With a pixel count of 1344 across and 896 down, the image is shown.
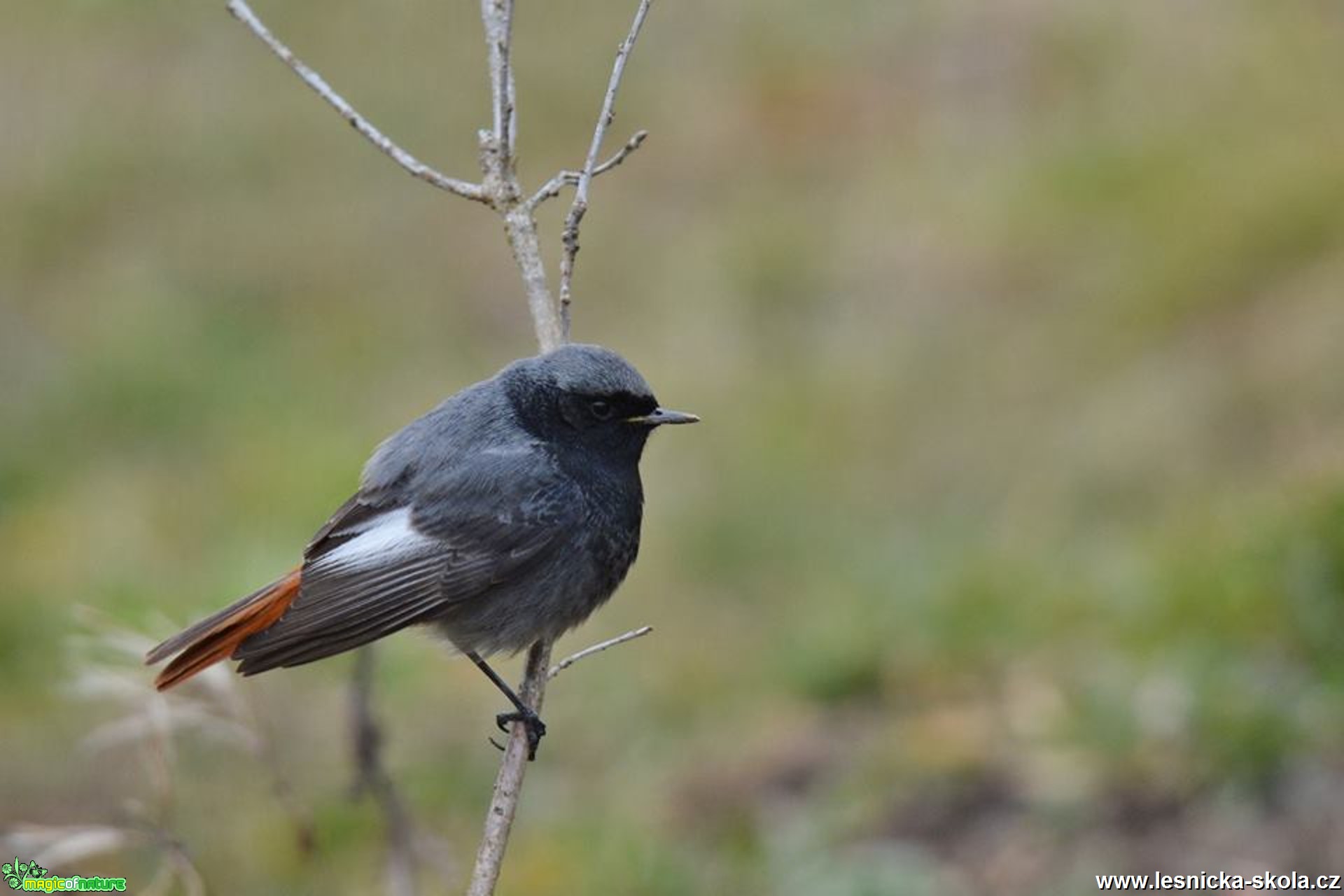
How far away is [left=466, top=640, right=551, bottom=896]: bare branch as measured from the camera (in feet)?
9.86

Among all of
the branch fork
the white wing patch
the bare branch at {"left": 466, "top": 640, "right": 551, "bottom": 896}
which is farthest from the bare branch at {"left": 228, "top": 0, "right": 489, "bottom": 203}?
Answer: the bare branch at {"left": 466, "top": 640, "right": 551, "bottom": 896}

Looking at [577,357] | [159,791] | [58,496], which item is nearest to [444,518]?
[577,357]

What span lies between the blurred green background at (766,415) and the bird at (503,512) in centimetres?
45

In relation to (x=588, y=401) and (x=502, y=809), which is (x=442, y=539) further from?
(x=502, y=809)

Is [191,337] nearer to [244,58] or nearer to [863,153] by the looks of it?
[244,58]

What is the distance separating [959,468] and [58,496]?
4030mm

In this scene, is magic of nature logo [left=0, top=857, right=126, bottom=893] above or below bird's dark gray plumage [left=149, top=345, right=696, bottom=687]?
below

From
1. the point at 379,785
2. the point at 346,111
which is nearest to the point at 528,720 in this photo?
the point at 379,785

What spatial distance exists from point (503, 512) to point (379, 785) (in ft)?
2.62

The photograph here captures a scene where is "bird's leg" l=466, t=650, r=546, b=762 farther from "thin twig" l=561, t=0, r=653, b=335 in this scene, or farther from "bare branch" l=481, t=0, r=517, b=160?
"bare branch" l=481, t=0, r=517, b=160

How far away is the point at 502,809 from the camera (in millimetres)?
3131

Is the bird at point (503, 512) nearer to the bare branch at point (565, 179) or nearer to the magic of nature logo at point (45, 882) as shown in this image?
the bare branch at point (565, 179)

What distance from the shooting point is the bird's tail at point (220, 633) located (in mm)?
3592

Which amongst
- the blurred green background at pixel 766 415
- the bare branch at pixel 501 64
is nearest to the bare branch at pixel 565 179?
the bare branch at pixel 501 64
